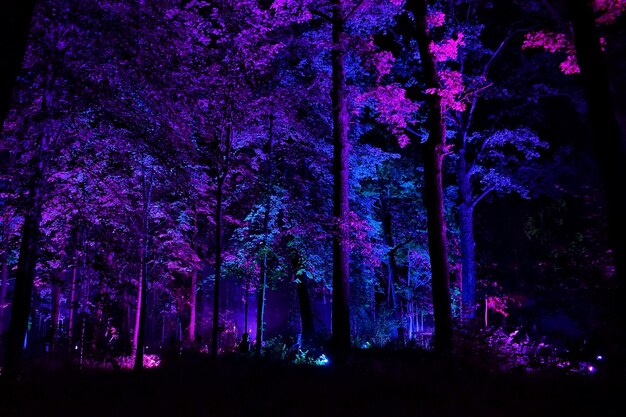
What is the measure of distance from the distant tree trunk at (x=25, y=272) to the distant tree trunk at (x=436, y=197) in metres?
9.08

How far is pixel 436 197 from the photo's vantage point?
41.2ft

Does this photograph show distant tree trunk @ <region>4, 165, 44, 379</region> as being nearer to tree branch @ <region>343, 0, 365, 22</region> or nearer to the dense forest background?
the dense forest background

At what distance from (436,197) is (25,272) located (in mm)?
9830

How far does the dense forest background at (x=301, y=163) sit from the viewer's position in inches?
357

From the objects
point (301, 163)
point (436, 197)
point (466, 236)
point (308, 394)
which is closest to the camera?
point (308, 394)

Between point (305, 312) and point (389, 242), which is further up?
point (389, 242)

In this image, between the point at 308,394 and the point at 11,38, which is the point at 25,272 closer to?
the point at 11,38

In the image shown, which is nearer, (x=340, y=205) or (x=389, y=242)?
(x=340, y=205)

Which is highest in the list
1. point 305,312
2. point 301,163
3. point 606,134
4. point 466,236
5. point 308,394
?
point 301,163

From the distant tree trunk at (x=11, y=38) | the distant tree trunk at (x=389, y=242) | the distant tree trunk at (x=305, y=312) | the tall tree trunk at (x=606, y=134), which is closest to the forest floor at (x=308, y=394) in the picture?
the tall tree trunk at (x=606, y=134)

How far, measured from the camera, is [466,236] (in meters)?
22.0

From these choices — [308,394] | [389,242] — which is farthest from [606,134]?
[389,242]

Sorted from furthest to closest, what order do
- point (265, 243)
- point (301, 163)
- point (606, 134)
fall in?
point (301, 163) → point (265, 243) → point (606, 134)

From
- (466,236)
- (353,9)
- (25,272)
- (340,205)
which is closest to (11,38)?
(25,272)
